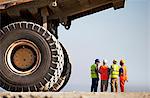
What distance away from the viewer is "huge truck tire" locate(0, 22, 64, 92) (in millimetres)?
9219

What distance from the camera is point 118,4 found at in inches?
438

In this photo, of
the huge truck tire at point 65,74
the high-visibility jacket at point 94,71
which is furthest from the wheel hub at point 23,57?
the high-visibility jacket at point 94,71

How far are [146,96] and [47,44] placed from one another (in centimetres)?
290

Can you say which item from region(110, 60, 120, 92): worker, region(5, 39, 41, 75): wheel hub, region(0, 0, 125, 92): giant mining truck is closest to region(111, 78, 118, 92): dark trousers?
region(110, 60, 120, 92): worker

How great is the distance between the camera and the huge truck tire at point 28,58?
922 cm

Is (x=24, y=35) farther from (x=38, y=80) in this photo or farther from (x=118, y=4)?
(x=118, y=4)

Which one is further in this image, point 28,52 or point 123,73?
point 123,73

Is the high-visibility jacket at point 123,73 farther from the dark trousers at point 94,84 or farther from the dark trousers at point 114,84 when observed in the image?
the dark trousers at point 94,84

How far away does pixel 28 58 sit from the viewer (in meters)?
9.48

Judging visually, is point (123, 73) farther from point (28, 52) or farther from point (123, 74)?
point (28, 52)

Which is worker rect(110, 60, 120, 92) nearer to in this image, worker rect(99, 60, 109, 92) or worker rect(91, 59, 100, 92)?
worker rect(99, 60, 109, 92)

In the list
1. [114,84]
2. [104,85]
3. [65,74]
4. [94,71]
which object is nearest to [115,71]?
[114,84]

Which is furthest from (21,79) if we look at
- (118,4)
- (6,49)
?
(118,4)

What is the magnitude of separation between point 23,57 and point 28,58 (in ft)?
0.47
